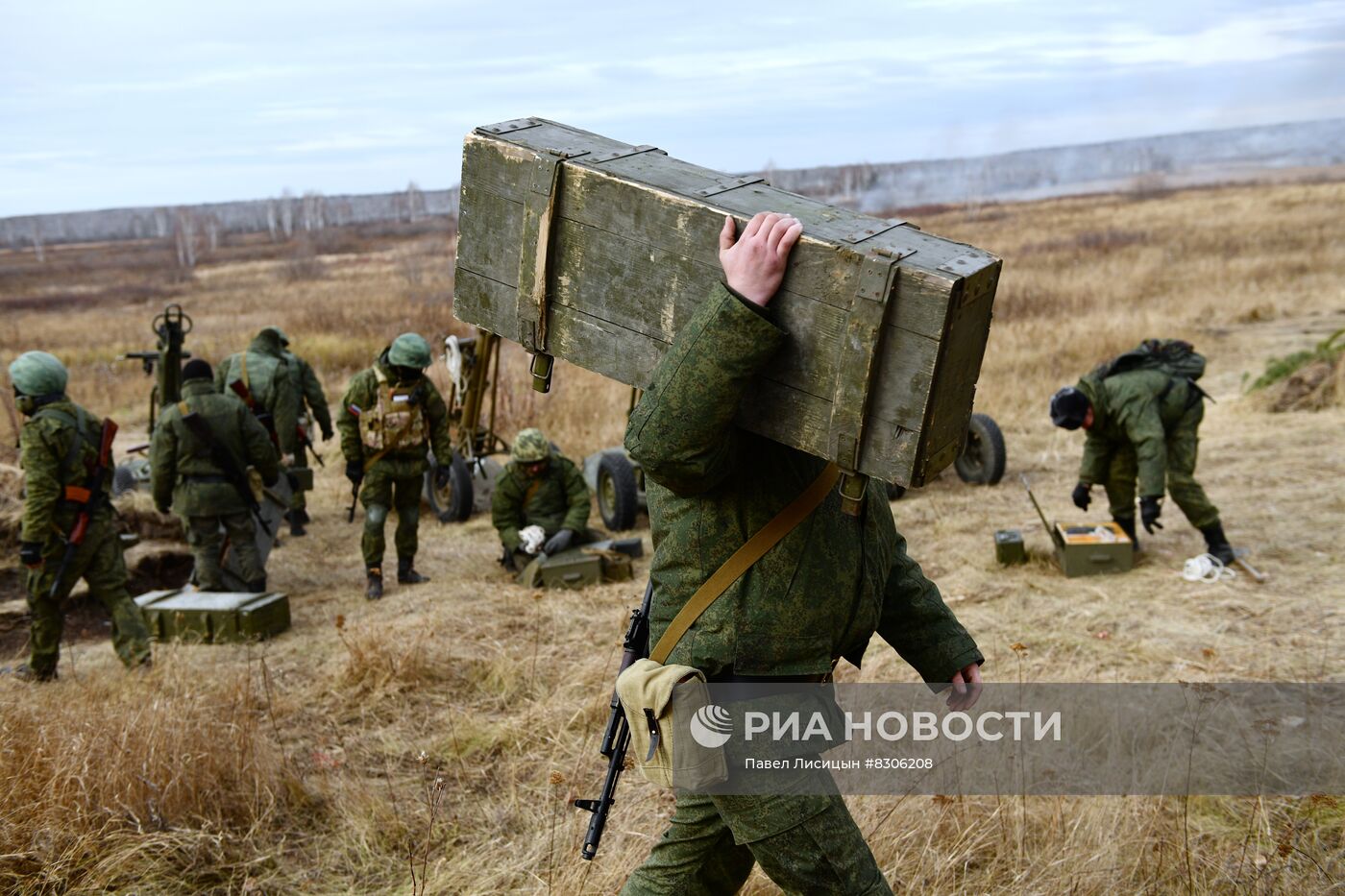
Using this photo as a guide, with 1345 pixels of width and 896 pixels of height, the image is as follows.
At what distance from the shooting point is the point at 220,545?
25.8ft

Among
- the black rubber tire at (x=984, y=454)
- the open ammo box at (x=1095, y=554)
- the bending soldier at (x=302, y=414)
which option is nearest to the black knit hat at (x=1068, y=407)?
the open ammo box at (x=1095, y=554)

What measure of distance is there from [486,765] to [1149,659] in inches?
130

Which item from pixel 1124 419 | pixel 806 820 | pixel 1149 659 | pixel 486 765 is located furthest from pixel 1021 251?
pixel 806 820

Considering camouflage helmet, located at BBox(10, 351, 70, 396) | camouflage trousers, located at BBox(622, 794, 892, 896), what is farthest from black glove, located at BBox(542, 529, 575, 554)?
camouflage trousers, located at BBox(622, 794, 892, 896)

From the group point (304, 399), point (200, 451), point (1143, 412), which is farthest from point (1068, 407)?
point (304, 399)

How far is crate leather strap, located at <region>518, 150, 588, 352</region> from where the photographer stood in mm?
2441

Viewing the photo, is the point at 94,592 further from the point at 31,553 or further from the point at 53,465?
the point at 53,465

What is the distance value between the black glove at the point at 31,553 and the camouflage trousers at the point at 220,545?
4.40 ft

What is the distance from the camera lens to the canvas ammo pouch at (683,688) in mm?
2227

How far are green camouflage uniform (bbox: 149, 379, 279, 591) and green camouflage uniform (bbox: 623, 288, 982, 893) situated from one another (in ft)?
19.3

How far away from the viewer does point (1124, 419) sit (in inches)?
278

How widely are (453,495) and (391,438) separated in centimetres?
187

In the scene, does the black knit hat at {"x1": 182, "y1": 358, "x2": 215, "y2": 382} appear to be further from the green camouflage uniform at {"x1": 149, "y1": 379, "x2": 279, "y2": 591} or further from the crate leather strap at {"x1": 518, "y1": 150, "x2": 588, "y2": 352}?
the crate leather strap at {"x1": 518, "y1": 150, "x2": 588, "y2": 352}
